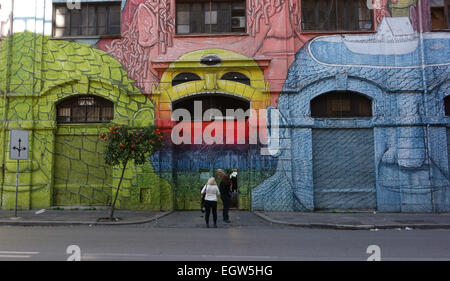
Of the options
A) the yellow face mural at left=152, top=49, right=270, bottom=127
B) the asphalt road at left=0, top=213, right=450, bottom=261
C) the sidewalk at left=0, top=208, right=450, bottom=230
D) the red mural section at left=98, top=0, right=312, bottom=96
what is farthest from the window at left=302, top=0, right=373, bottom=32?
the asphalt road at left=0, top=213, right=450, bottom=261

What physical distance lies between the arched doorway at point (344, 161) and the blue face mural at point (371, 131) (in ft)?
0.14

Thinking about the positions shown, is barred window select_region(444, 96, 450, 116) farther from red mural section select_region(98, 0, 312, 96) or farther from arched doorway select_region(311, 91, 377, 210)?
red mural section select_region(98, 0, 312, 96)

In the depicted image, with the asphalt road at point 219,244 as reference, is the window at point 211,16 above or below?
above

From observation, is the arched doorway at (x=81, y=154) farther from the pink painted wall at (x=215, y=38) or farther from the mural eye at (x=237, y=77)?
the mural eye at (x=237, y=77)

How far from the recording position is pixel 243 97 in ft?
50.3

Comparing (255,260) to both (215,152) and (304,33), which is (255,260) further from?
(304,33)

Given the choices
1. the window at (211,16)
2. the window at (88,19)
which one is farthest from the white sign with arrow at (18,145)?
the window at (211,16)

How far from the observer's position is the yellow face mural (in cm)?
1533

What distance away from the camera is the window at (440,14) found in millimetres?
15414

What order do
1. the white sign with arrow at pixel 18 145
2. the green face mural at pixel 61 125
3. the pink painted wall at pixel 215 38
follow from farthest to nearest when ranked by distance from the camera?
the pink painted wall at pixel 215 38
the green face mural at pixel 61 125
the white sign with arrow at pixel 18 145

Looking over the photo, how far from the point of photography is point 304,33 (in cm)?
1541

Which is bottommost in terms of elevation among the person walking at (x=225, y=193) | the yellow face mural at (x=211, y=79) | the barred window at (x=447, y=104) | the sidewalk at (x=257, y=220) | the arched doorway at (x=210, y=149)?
the sidewalk at (x=257, y=220)

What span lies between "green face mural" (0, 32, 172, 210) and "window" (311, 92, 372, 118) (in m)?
7.29

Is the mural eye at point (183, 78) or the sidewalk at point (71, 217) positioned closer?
the sidewalk at point (71, 217)
